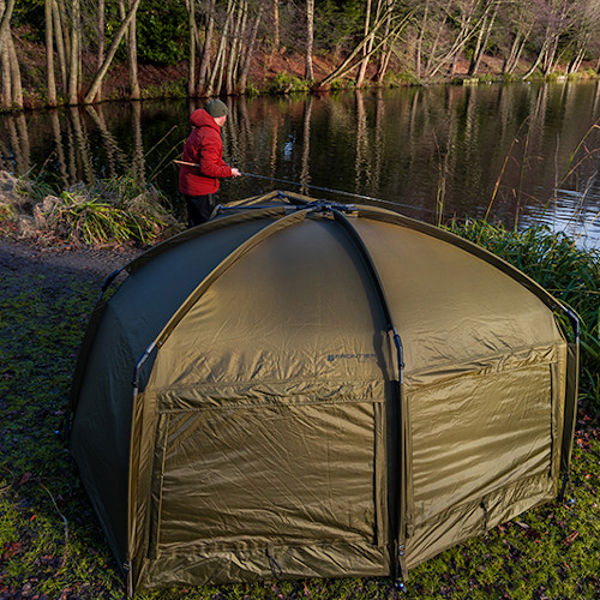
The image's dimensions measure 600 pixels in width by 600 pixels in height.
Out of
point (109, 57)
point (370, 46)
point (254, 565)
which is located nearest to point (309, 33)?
point (370, 46)

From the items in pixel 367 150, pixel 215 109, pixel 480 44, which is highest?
pixel 480 44

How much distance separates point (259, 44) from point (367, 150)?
23938 millimetres

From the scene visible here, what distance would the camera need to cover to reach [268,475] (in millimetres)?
3023

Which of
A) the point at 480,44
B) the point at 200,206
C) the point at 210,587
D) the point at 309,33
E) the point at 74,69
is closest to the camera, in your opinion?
the point at 210,587

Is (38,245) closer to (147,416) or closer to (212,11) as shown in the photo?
(147,416)

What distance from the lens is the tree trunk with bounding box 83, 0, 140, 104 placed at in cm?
2367

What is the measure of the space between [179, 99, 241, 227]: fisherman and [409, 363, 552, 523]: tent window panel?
4093 millimetres

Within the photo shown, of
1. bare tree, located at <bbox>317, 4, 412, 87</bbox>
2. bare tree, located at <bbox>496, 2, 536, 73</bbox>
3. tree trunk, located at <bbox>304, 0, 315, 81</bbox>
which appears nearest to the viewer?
tree trunk, located at <bbox>304, 0, 315, 81</bbox>

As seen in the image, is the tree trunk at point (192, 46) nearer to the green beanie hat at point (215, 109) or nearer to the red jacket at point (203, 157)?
the red jacket at point (203, 157)

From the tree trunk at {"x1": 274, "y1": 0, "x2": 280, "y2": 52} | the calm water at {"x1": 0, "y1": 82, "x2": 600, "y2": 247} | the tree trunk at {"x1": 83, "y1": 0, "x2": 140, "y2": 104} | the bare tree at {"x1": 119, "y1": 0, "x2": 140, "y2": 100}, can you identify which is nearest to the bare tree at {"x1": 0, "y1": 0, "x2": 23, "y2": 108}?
the calm water at {"x1": 0, "y1": 82, "x2": 600, "y2": 247}

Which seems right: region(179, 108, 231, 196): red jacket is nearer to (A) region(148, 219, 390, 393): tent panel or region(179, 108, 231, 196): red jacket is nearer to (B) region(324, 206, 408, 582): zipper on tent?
(A) region(148, 219, 390, 393): tent panel

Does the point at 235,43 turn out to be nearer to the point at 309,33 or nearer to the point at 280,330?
the point at 309,33

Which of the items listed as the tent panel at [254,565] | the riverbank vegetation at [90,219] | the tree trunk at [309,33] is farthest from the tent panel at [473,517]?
the tree trunk at [309,33]

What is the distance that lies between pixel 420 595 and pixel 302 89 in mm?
39030
